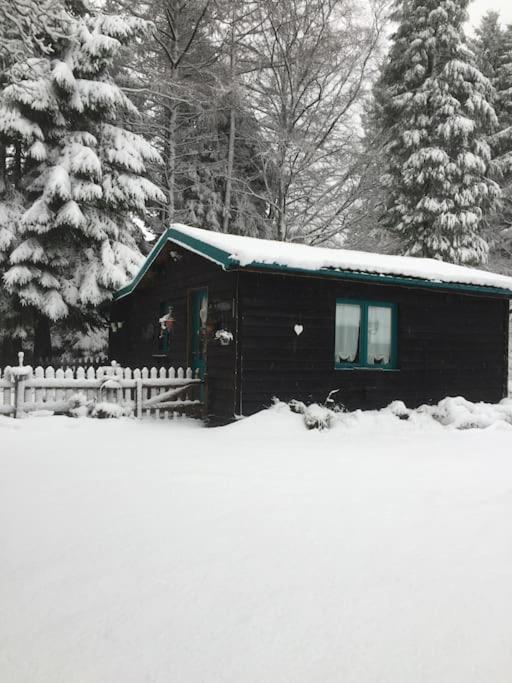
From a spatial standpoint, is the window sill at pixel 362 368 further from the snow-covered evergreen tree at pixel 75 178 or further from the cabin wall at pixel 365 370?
the snow-covered evergreen tree at pixel 75 178

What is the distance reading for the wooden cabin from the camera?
11.0 m

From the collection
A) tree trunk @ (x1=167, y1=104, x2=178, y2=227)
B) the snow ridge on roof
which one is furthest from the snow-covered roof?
tree trunk @ (x1=167, y1=104, x2=178, y2=227)

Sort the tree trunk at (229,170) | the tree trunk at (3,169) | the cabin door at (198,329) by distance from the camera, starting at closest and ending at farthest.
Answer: the cabin door at (198,329)
the tree trunk at (3,169)
the tree trunk at (229,170)

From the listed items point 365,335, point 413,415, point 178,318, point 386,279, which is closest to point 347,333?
point 365,335

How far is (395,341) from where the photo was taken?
1273 cm

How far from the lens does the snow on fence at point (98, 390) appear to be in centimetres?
1062

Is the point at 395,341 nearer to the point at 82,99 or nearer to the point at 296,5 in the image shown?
the point at 82,99

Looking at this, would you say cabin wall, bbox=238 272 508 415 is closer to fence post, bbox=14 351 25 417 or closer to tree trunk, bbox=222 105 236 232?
fence post, bbox=14 351 25 417

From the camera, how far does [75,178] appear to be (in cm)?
1659

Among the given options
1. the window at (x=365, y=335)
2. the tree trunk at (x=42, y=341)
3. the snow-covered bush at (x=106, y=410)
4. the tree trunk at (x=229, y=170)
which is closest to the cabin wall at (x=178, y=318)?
the snow-covered bush at (x=106, y=410)

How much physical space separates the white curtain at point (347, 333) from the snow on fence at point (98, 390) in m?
3.14

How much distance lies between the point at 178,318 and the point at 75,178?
5.96 m

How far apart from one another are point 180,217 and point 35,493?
20355 millimetres

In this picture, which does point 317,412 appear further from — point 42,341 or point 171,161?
point 171,161
